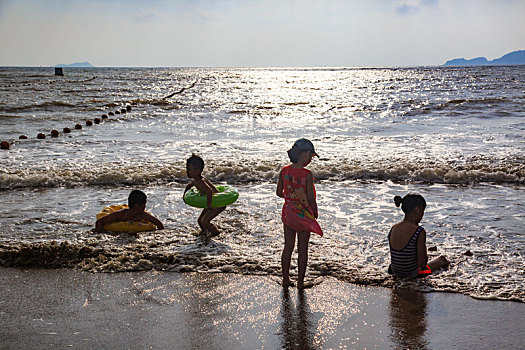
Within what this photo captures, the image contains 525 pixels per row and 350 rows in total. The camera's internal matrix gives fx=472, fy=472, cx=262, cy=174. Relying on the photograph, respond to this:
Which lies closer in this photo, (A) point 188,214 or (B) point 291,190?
(B) point 291,190

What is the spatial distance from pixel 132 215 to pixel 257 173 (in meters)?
4.01

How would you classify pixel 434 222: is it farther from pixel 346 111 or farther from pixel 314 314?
pixel 346 111

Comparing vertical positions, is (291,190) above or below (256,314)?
above

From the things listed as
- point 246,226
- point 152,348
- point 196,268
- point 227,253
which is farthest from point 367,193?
point 152,348

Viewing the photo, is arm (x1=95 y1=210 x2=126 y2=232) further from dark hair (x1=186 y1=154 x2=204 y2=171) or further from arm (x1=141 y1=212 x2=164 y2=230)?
dark hair (x1=186 y1=154 x2=204 y2=171)

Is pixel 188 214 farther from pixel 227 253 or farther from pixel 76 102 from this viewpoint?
pixel 76 102

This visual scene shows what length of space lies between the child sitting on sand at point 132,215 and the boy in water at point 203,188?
656mm

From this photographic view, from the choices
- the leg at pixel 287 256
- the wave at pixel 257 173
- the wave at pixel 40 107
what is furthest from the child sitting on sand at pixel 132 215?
the wave at pixel 40 107

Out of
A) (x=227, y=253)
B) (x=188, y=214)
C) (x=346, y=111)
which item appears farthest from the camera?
(x=346, y=111)

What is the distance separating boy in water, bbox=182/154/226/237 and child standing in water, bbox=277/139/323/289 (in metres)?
1.58

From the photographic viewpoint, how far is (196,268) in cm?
496

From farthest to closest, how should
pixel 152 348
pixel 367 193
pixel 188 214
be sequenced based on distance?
pixel 367 193
pixel 188 214
pixel 152 348

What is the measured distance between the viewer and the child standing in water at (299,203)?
4.35 metres

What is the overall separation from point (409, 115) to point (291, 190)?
Result: 742 inches
